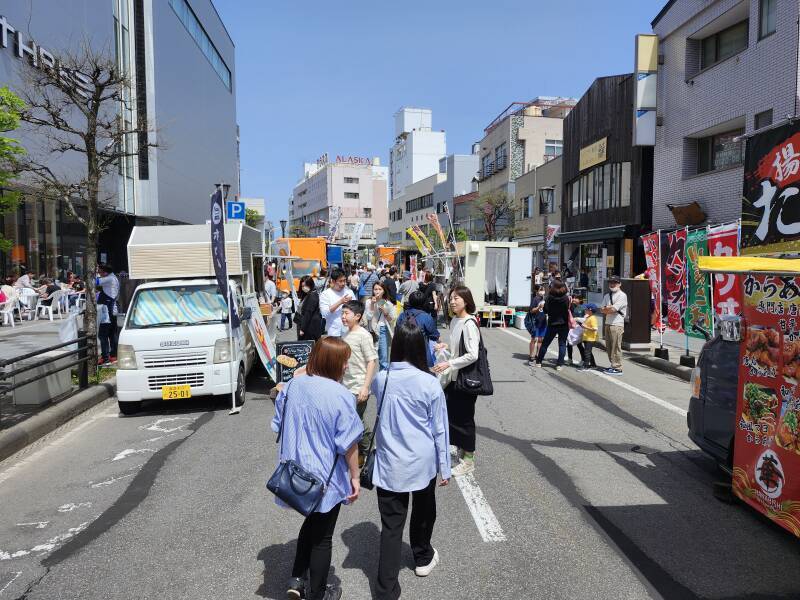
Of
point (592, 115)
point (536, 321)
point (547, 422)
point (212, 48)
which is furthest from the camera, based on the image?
point (212, 48)

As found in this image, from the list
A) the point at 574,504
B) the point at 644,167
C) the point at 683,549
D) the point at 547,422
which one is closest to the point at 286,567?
the point at 574,504

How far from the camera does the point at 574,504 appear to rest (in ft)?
16.4

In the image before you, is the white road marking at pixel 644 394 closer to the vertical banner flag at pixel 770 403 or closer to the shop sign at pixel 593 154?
the vertical banner flag at pixel 770 403

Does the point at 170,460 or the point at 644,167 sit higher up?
the point at 644,167

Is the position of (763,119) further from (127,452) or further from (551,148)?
(551,148)

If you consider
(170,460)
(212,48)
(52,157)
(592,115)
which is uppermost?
(212,48)

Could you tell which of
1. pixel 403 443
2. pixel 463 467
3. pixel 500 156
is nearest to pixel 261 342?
pixel 463 467

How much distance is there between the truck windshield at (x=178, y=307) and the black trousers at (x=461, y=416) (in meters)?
4.78

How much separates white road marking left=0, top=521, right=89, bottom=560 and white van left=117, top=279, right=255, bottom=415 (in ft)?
11.4

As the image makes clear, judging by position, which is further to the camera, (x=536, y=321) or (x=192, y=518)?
(x=536, y=321)

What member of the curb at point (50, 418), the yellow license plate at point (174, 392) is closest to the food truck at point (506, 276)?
the curb at point (50, 418)

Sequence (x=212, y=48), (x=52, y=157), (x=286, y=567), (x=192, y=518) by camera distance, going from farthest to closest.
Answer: (x=212, y=48)
(x=52, y=157)
(x=192, y=518)
(x=286, y=567)

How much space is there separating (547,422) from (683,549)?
351 centimetres

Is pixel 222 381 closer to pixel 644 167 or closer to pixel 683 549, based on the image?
pixel 683 549
